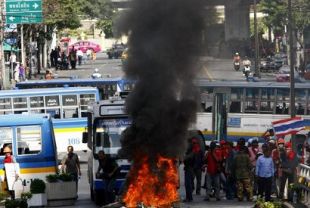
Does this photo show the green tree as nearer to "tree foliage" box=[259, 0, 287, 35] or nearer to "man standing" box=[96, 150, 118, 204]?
"tree foliage" box=[259, 0, 287, 35]

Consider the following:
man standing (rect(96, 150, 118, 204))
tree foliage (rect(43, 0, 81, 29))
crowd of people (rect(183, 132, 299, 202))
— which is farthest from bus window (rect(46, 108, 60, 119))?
tree foliage (rect(43, 0, 81, 29))

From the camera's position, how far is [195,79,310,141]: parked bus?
138 feet

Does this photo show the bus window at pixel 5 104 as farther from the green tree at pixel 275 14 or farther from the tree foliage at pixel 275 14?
the tree foliage at pixel 275 14

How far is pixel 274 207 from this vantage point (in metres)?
19.9

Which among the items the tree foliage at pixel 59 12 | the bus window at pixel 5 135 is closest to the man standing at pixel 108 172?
the bus window at pixel 5 135

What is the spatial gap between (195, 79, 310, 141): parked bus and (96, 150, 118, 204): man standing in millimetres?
14938

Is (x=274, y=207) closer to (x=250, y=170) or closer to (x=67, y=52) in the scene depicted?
(x=250, y=170)

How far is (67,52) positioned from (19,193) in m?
63.4

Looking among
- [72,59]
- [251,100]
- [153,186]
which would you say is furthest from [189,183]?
[72,59]

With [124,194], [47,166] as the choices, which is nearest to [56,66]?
[47,166]

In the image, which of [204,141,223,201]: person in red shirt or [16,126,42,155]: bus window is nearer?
[204,141,223,201]: person in red shirt

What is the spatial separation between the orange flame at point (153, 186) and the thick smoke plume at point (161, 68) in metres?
0.35

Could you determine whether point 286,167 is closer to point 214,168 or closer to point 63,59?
point 214,168

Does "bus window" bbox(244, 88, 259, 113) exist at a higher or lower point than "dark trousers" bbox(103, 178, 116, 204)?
higher
